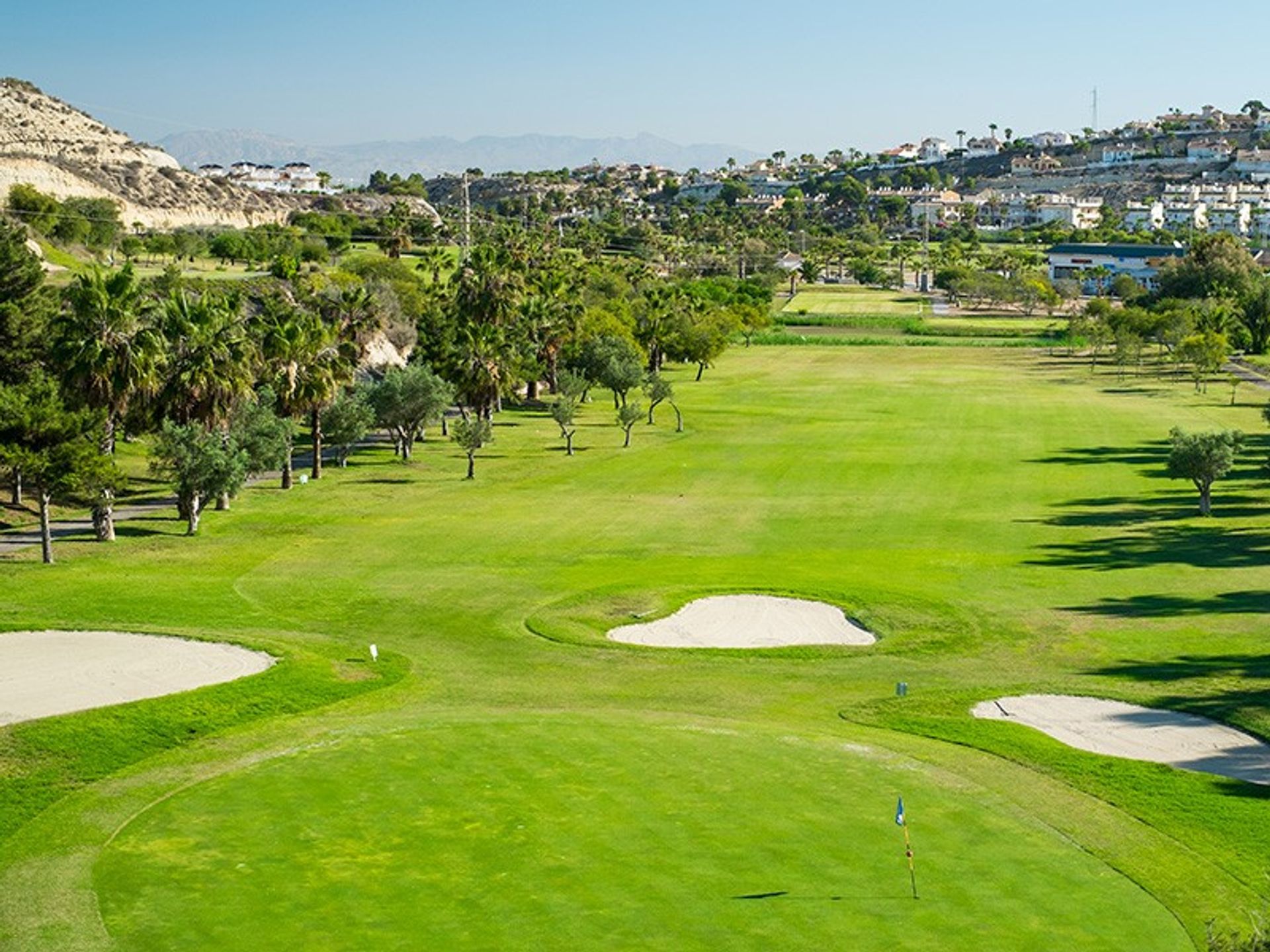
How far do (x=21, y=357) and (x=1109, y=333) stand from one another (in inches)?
4214

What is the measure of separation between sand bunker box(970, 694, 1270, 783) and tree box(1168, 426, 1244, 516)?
3056 cm

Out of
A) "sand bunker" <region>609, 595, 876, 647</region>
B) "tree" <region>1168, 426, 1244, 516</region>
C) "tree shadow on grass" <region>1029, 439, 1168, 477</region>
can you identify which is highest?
"tree" <region>1168, 426, 1244, 516</region>

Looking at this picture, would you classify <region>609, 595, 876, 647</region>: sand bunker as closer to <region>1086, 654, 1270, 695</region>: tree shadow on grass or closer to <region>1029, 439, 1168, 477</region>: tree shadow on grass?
<region>1086, 654, 1270, 695</region>: tree shadow on grass

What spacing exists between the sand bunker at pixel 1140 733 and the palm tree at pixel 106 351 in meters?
35.0

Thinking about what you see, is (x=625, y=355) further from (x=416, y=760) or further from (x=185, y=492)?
(x=416, y=760)

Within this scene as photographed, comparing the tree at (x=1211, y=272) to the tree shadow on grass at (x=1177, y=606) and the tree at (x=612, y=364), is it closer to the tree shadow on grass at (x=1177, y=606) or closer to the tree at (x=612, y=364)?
the tree at (x=612, y=364)

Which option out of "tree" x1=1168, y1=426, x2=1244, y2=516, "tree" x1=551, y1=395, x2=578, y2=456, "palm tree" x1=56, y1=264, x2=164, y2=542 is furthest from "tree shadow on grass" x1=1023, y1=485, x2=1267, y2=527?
"palm tree" x1=56, y1=264, x2=164, y2=542

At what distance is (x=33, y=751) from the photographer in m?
32.8

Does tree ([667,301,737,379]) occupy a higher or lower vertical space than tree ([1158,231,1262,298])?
lower

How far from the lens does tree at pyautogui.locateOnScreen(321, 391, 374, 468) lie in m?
76.0

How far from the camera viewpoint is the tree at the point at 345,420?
76.0m

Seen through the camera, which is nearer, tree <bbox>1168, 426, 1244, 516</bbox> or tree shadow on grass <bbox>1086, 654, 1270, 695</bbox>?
tree shadow on grass <bbox>1086, 654, 1270, 695</bbox>

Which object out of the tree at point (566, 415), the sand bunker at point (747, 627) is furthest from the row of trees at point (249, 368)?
the sand bunker at point (747, 627)

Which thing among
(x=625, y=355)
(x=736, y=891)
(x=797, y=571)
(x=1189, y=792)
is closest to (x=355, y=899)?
(x=736, y=891)
